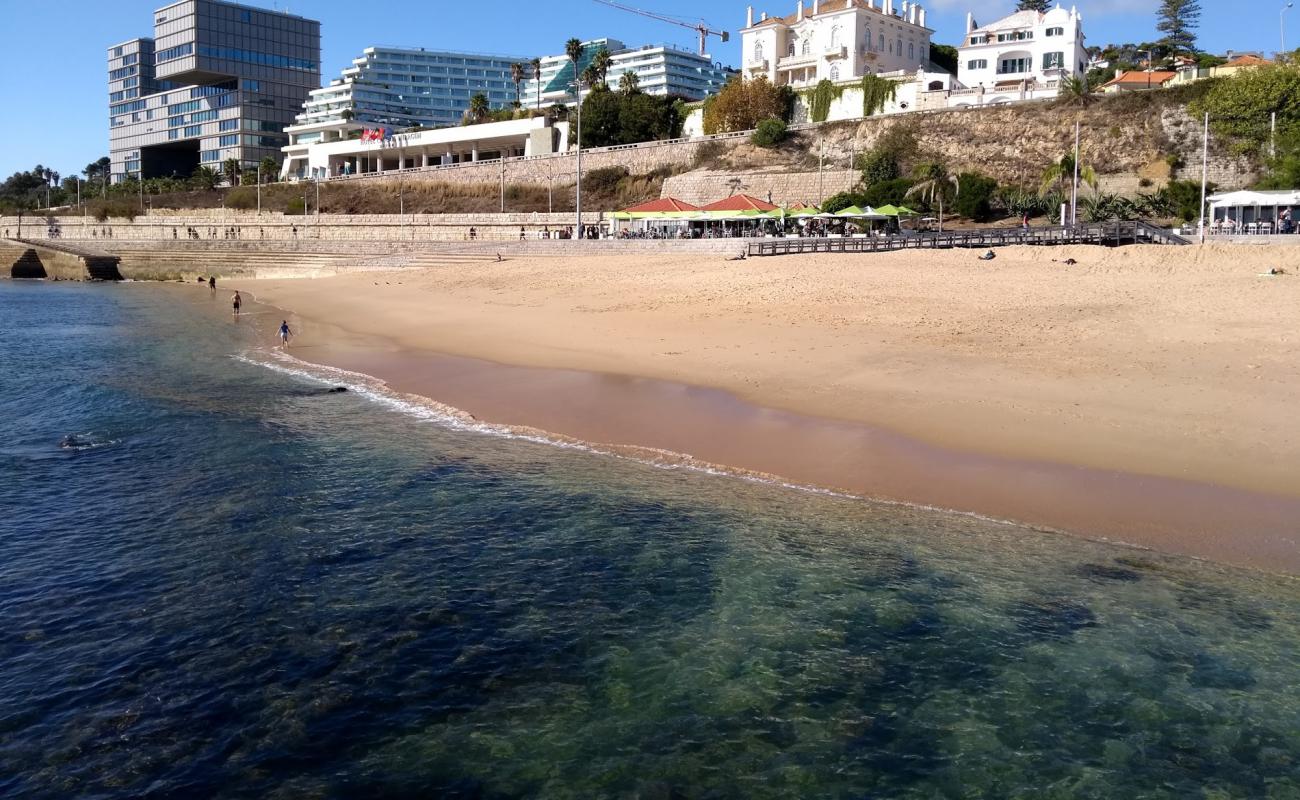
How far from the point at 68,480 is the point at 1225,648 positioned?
14543 millimetres

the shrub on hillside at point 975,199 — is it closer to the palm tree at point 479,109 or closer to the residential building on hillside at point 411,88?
the palm tree at point 479,109

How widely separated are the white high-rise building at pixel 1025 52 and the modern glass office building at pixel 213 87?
9539cm

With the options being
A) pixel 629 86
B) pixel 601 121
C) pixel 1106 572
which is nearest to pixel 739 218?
pixel 1106 572

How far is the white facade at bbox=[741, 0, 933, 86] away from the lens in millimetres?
74750

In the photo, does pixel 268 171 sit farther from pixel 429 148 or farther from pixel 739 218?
pixel 739 218

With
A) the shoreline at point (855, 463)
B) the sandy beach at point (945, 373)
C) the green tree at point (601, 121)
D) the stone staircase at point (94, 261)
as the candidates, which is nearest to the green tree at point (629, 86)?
the green tree at point (601, 121)

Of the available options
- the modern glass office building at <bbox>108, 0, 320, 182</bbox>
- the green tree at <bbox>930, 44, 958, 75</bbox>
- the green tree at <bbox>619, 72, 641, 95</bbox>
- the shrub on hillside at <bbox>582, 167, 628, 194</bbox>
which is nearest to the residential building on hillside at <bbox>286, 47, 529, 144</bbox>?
the modern glass office building at <bbox>108, 0, 320, 182</bbox>

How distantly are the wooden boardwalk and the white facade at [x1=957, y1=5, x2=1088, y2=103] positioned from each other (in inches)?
1548

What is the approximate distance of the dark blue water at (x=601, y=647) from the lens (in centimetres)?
627

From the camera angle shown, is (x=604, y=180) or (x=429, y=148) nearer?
(x=604, y=180)

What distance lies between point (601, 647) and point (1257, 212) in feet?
134

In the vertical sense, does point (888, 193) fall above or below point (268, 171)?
below

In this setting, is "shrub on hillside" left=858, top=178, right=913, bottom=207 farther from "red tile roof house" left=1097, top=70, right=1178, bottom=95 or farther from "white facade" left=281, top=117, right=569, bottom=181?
"white facade" left=281, top=117, right=569, bottom=181

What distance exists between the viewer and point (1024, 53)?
74.5 metres
